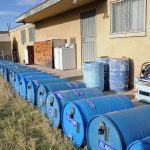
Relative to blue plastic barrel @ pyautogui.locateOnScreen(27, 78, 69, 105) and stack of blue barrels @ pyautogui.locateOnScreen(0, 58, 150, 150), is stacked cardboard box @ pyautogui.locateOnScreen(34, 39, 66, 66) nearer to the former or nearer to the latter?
stack of blue barrels @ pyautogui.locateOnScreen(0, 58, 150, 150)

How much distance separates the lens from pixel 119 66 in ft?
23.3

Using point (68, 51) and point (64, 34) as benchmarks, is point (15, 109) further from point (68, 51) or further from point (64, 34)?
point (64, 34)

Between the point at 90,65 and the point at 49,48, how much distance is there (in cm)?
677

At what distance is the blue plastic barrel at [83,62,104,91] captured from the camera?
7.11 m

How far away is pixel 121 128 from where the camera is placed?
105 inches

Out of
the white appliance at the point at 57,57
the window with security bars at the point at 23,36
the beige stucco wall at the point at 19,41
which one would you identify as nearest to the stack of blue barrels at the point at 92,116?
the white appliance at the point at 57,57

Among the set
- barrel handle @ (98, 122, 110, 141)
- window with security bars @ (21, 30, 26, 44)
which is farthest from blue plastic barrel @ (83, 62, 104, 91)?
window with security bars @ (21, 30, 26, 44)

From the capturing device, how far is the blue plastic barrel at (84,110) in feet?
11.1

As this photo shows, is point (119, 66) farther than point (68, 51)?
No

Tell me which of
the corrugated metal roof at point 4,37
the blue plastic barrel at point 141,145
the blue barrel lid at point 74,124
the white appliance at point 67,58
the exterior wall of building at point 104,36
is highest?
the corrugated metal roof at point 4,37

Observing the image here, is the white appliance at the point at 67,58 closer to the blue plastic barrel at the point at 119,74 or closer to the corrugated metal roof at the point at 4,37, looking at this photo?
the blue plastic barrel at the point at 119,74

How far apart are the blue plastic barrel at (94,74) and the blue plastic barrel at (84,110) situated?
344 centimetres

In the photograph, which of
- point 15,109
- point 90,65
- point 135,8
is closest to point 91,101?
point 15,109

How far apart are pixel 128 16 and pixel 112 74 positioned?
6.65ft
